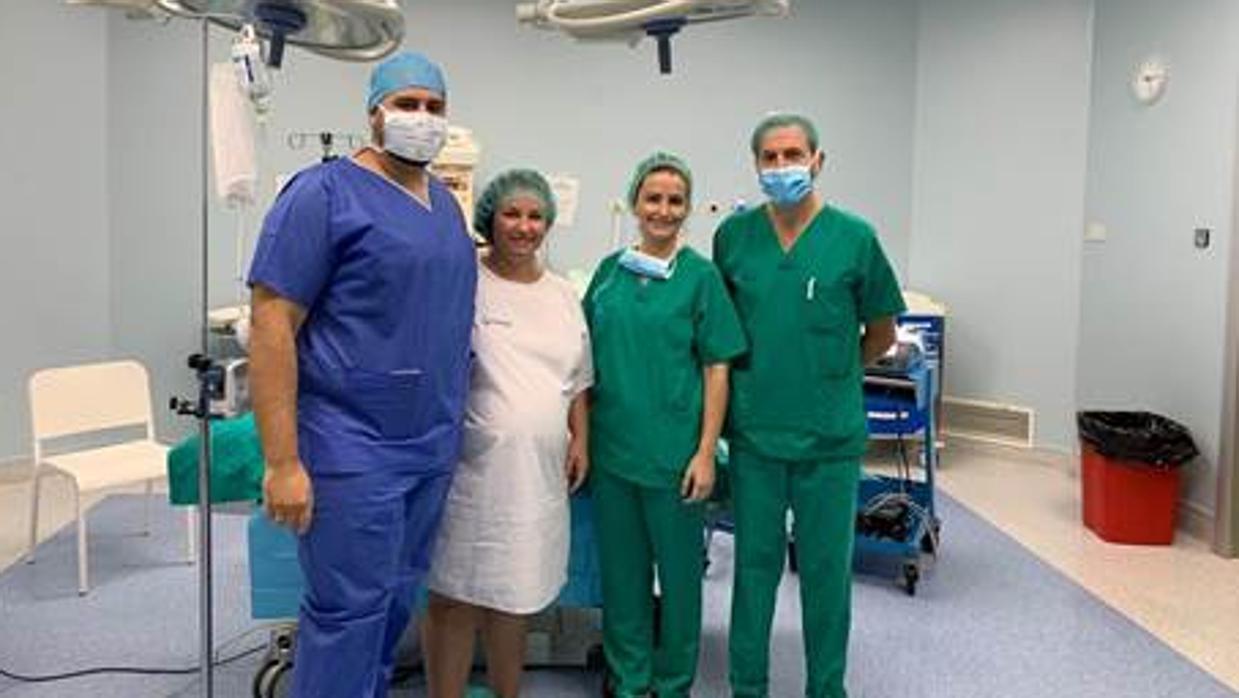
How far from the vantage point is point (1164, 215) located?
13.2 ft

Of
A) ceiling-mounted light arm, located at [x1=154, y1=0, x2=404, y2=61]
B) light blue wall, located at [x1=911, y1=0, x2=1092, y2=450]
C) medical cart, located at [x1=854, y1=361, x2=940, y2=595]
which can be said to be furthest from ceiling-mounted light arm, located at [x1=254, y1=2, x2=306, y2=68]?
light blue wall, located at [x1=911, y1=0, x2=1092, y2=450]

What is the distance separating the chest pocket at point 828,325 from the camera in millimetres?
2217

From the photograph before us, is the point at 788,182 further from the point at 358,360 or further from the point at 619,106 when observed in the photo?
the point at 619,106

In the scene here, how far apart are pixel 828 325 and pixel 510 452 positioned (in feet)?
2.35

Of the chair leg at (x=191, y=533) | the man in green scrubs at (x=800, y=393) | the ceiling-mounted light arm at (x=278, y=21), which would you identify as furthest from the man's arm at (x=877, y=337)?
the chair leg at (x=191, y=533)

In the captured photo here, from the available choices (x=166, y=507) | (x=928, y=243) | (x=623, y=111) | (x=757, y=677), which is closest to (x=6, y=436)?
(x=166, y=507)

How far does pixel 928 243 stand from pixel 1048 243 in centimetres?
58

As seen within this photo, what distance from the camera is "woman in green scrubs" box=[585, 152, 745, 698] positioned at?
2205 millimetres

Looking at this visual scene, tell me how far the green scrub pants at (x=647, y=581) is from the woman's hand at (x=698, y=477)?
0.03 metres

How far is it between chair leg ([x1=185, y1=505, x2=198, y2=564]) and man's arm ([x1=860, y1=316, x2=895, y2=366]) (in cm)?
215

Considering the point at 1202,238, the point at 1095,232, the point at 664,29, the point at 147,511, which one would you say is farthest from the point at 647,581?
the point at 1095,232

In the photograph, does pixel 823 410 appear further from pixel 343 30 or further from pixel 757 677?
pixel 343 30

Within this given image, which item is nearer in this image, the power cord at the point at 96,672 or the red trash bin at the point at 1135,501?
the power cord at the point at 96,672

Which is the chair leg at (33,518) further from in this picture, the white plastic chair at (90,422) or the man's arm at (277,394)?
the man's arm at (277,394)
